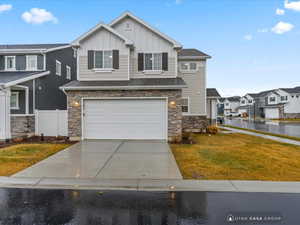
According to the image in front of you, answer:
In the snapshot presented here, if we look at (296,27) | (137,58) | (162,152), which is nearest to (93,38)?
(137,58)

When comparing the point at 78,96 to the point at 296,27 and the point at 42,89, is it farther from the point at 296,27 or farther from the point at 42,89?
the point at 296,27

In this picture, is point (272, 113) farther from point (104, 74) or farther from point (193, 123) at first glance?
point (104, 74)

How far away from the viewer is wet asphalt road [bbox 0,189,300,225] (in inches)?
132

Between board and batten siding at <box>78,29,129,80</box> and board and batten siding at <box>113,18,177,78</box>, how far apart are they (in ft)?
2.50

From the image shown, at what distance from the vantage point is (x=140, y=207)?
3.78m

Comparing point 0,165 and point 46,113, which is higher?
point 46,113

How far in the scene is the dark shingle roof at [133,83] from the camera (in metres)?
11.2

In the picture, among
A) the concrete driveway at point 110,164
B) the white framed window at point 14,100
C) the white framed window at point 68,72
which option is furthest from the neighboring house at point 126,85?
the white framed window at point 68,72

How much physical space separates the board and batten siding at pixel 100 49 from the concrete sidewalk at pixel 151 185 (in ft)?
27.6

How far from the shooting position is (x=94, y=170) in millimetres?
6012

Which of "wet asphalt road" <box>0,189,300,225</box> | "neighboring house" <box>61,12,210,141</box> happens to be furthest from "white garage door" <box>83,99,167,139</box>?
"wet asphalt road" <box>0,189,300,225</box>

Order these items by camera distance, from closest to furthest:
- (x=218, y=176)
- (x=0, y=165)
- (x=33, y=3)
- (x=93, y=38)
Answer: (x=218, y=176)
(x=0, y=165)
(x=93, y=38)
(x=33, y=3)

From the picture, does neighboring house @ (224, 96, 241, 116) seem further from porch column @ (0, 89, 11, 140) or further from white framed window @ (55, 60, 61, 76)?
porch column @ (0, 89, 11, 140)

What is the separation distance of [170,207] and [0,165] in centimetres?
637
